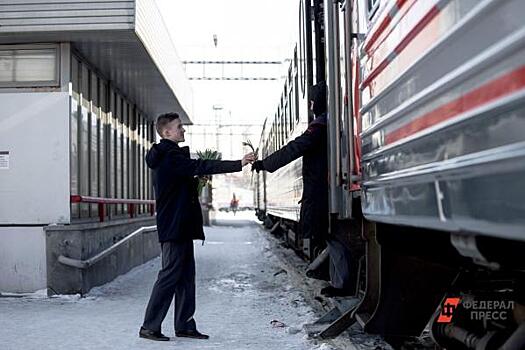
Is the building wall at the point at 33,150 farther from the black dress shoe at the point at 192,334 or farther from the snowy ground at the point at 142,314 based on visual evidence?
the black dress shoe at the point at 192,334

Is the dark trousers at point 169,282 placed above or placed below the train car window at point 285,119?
below

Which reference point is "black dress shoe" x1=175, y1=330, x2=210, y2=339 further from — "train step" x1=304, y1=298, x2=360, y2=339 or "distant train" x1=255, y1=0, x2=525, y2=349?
"distant train" x1=255, y1=0, x2=525, y2=349

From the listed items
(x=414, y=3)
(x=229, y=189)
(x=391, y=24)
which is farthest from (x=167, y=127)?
(x=229, y=189)

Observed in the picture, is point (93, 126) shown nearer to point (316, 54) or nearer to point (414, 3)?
point (316, 54)

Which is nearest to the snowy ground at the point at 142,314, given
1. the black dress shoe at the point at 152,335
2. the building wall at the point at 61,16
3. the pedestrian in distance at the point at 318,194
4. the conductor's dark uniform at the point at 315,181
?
the black dress shoe at the point at 152,335

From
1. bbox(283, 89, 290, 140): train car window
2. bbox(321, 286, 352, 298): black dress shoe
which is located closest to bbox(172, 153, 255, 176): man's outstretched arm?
bbox(321, 286, 352, 298): black dress shoe

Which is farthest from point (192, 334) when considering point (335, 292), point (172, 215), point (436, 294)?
point (436, 294)

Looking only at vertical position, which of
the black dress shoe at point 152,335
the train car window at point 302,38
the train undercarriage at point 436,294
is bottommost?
the black dress shoe at point 152,335

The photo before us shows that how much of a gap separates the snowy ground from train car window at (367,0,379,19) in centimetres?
241

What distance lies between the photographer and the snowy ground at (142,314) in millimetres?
5504

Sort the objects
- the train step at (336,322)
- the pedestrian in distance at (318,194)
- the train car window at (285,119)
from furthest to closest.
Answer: the train car window at (285,119), the pedestrian in distance at (318,194), the train step at (336,322)

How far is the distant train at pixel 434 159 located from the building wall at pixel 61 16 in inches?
146

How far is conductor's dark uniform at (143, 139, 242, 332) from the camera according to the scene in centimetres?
545

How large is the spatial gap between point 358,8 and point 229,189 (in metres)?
76.9
